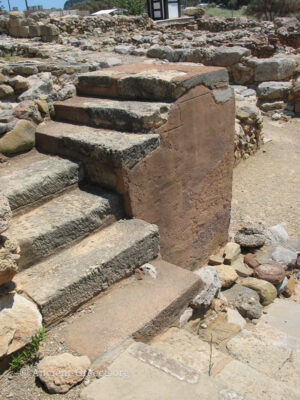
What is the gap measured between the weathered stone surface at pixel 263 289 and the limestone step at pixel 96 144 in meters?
1.52

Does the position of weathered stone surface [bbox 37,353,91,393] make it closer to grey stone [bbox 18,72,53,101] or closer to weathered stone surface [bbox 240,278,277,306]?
weathered stone surface [bbox 240,278,277,306]

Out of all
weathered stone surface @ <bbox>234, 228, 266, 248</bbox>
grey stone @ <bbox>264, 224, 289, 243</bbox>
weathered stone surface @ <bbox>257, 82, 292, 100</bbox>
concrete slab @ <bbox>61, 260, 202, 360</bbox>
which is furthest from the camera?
weathered stone surface @ <bbox>257, 82, 292, 100</bbox>

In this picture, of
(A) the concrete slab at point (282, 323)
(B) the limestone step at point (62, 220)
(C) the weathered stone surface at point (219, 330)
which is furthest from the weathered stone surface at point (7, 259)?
(A) the concrete slab at point (282, 323)

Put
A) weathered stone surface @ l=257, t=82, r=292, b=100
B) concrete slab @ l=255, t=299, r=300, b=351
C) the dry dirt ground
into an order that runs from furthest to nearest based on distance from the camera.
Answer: weathered stone surface @ l=257, t=82, r=292, b=100
the dry dirt ground
concrete slab @ l=255, t=299, r=300, b=351

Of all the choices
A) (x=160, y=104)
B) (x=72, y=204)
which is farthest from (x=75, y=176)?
(x=160, y=104)

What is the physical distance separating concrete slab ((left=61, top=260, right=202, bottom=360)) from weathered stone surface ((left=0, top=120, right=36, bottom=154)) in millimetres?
1483

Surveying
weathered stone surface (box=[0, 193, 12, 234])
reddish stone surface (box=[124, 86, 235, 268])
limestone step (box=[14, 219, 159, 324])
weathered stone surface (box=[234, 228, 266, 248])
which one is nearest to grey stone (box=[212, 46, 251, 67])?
weathered stone surface (box=[234, 228, 266, 248])

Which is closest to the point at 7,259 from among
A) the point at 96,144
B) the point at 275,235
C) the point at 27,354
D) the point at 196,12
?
the point at 27,354

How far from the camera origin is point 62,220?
2178 mm

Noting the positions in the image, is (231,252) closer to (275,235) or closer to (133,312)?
(275,235)

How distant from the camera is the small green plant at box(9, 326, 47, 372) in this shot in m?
1.59

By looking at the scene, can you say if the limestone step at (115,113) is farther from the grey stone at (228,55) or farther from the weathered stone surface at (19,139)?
the grey stone at (228,55)

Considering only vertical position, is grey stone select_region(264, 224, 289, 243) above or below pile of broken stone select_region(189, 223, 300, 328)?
below

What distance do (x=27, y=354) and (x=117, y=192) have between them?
1182mm
